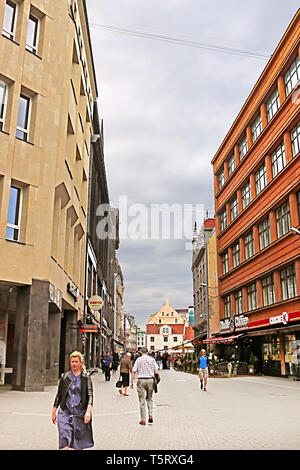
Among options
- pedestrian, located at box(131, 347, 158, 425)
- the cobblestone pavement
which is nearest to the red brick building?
the cobblestone pavement

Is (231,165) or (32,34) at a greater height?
(231,165)

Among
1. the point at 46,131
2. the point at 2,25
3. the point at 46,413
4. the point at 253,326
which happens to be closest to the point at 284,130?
the point at 253,326

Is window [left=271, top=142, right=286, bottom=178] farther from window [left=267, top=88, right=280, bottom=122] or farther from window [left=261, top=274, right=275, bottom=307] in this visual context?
window [left=261, top=274, right=275, bottom=307]

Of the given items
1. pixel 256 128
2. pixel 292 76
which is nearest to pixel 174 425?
pixel 292 76

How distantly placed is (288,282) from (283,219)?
167 inches

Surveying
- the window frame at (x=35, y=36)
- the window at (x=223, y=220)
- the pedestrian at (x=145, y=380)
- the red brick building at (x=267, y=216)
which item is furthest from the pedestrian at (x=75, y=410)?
the window at (x=223, y=220)

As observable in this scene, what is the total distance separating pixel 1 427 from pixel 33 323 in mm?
9055

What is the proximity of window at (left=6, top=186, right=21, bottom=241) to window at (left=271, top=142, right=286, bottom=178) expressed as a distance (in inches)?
752

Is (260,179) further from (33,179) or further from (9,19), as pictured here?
(9,19)

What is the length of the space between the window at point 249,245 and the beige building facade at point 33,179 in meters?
18.7

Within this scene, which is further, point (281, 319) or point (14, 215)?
point (281, 319)

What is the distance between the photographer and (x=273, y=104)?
34.7 m

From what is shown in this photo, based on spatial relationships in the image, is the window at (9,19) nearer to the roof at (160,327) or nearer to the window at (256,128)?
the window at (256,128)

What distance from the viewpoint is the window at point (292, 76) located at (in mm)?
30109
